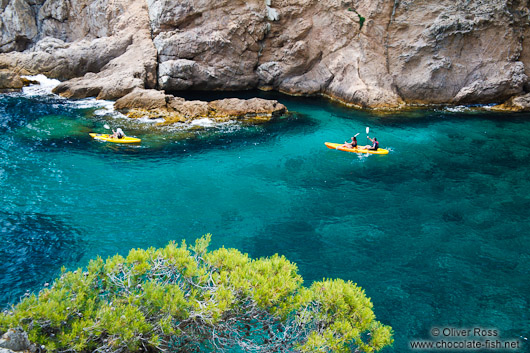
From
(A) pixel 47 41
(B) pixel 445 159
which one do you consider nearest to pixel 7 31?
(A) pixel 47 41

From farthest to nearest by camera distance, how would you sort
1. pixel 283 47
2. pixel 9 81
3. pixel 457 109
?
pixel 283 47 → pixel 9 81 → pixel 457 109

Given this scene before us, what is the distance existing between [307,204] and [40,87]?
2872 centimetres

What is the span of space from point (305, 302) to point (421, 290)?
292 inches

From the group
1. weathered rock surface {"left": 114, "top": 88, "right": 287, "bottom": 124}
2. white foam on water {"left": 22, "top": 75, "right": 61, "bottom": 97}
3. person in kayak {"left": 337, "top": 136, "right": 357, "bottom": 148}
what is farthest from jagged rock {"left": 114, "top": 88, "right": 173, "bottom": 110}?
person in kayak {"left": 337, "top": 136, "right": 357, "bottom": 148}

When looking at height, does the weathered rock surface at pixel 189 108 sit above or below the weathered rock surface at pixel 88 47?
below

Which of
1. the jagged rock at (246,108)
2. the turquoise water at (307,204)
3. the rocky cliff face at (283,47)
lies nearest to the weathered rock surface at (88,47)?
the rocky cliff face at (283,47)

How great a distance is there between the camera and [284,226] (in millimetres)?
17703

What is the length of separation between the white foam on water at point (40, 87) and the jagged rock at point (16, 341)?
3275 cm

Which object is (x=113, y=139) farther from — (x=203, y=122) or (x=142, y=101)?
(x=142, y=101)

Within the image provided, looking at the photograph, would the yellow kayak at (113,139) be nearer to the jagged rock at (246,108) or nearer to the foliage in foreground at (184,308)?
the jagged rock at (246,108)

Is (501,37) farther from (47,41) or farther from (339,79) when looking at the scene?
(47,41)

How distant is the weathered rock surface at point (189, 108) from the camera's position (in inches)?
1204

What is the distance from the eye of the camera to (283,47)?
38656 mm

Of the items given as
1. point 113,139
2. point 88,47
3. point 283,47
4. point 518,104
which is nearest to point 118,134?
point 113,139
